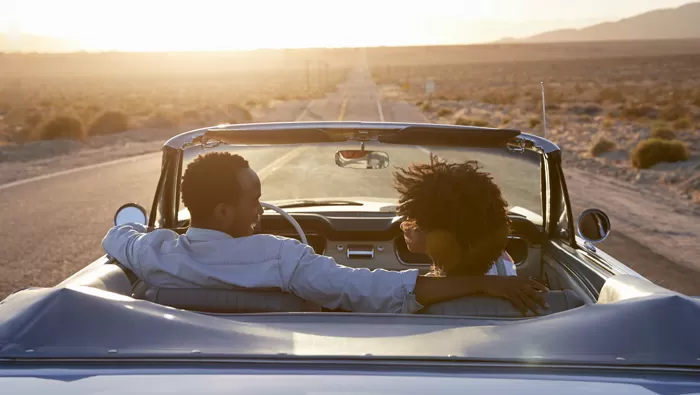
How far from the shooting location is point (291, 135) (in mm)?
3662

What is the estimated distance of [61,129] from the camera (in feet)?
102

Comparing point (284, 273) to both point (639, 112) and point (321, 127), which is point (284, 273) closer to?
point (321, 127)

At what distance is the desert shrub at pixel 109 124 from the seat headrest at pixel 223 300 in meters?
33.7

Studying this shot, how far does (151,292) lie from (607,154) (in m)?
23.6

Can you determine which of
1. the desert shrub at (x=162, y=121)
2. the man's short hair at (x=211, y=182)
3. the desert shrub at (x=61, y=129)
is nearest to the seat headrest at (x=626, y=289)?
the man's short hair at (x=211, y=182)

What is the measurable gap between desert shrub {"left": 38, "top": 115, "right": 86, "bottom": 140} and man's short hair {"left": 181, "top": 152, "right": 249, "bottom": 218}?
97.9ft

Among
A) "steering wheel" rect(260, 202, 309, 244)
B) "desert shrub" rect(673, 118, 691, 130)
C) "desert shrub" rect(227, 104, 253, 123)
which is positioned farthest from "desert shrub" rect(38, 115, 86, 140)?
"steering wheel" rect(260, 202, 309, 244)

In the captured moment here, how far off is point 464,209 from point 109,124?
34990 millimetres

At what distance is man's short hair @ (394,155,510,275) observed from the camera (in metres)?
2.78

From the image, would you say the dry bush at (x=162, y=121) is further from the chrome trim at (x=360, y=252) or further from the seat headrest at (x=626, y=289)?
the seat headrest at (x=626, y=289)

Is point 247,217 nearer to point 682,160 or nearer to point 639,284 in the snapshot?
point 639,284

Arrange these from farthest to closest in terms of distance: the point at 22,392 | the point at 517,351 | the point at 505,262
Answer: the point at 505,262 → the point at 517,351 → the point at 22,392

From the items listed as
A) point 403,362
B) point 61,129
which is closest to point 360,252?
point 403,362

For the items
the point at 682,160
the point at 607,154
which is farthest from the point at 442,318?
the point at 607,154
